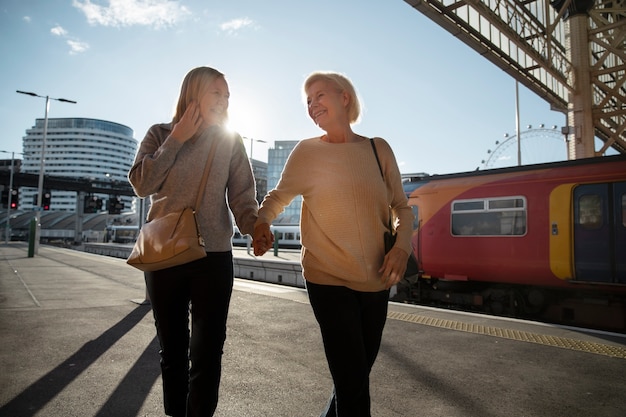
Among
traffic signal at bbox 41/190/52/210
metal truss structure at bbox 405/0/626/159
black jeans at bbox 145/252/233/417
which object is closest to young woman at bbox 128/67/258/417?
black jeans at bbox 145/252/233/417

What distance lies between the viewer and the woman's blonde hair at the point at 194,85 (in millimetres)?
2234

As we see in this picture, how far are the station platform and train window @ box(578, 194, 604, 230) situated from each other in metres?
2.36

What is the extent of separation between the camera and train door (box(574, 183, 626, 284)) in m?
6.85

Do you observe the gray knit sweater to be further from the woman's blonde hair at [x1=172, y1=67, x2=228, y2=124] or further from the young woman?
the woman's blonde hair at [x1=172, y1=67, x2=228, y2=124]

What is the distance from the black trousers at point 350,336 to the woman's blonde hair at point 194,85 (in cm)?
116

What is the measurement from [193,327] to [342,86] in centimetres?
148

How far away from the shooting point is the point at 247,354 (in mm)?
4402

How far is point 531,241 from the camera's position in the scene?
7.74 meters

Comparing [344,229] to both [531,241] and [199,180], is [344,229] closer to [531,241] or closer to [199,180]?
[199,180]

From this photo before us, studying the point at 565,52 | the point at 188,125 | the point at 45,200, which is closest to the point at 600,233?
the point at 188,125

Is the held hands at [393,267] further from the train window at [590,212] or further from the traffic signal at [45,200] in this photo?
the traffic signal at [45,200]

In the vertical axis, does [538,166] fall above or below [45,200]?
below

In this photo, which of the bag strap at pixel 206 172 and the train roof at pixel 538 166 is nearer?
the bag strap at pixel 206 172

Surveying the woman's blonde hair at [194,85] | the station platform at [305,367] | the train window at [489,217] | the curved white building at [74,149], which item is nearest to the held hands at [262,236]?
the woman's blonde hair at [194,85]
